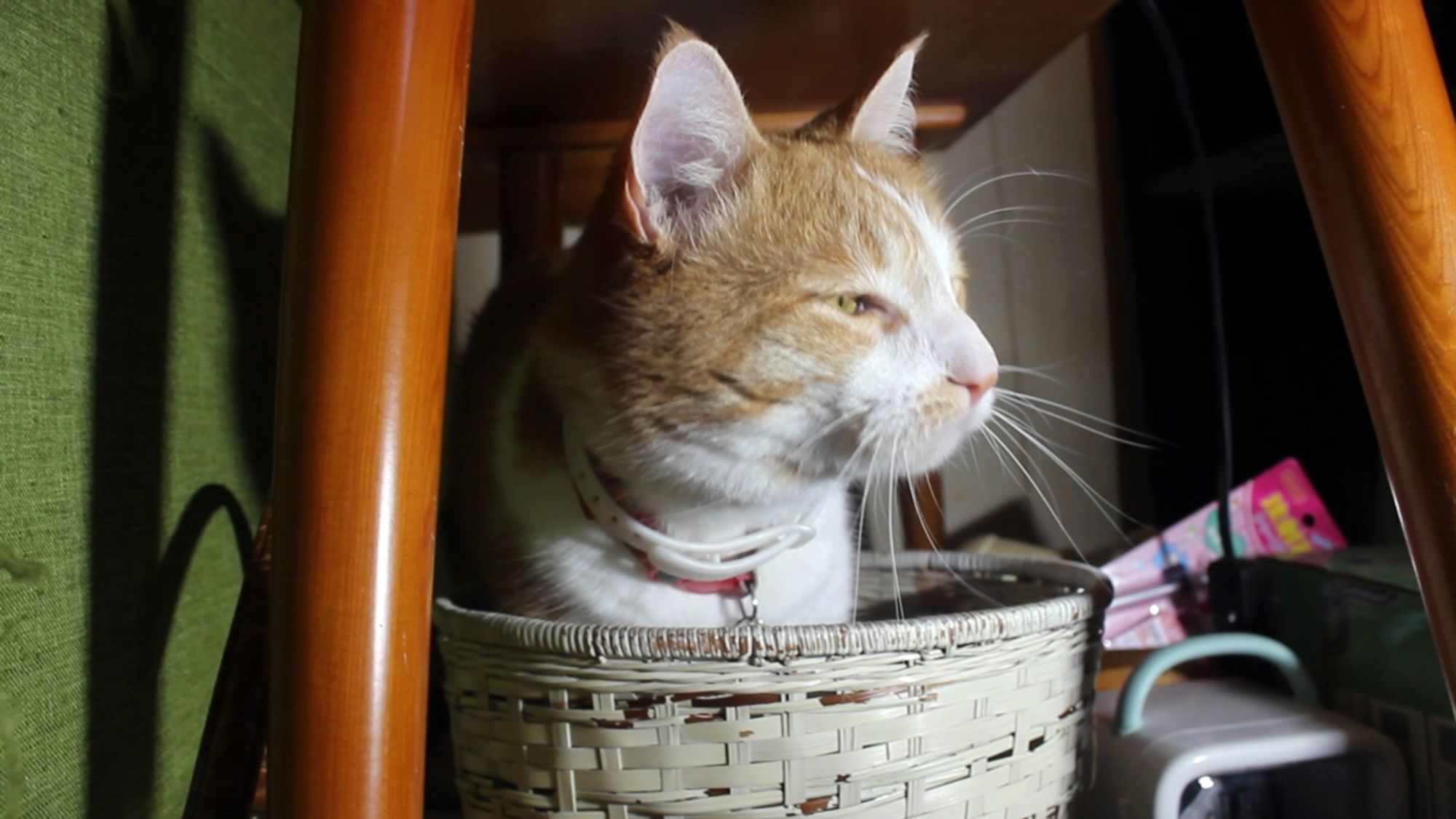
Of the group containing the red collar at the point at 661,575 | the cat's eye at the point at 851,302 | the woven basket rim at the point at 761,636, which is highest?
the cat's eye at the point at 851,302

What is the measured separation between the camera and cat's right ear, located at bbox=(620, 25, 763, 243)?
2.11 ft

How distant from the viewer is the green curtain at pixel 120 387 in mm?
583

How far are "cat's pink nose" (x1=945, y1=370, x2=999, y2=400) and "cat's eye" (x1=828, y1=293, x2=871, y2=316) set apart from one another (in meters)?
0.08

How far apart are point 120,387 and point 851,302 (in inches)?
20.5

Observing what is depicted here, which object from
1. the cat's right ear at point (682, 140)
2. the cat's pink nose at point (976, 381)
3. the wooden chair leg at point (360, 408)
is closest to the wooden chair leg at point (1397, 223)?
the cat's pink nose at point (976, 381)

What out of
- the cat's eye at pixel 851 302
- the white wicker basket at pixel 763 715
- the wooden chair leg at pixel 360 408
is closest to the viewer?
the wooden chair leg at pixel 360 408

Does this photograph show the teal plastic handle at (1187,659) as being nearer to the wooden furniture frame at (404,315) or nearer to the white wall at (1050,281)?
the wooden furniture frame at (404,315)

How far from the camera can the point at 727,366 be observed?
0.67 m

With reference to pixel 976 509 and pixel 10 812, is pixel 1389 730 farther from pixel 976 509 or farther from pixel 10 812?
pixel 10 812

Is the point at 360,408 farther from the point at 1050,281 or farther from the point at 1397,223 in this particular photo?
the point at 1050,281

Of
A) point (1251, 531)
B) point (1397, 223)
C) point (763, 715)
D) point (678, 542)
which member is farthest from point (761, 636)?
point (1251, 531)

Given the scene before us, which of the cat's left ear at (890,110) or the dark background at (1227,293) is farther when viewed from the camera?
the dark background at (1227,293)

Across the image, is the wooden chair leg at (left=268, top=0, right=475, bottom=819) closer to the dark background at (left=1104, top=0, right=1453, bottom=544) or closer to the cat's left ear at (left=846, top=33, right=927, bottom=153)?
the cat's left ear at (left=846, top=33, right=927, bottom=153)

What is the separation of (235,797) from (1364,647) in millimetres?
936
